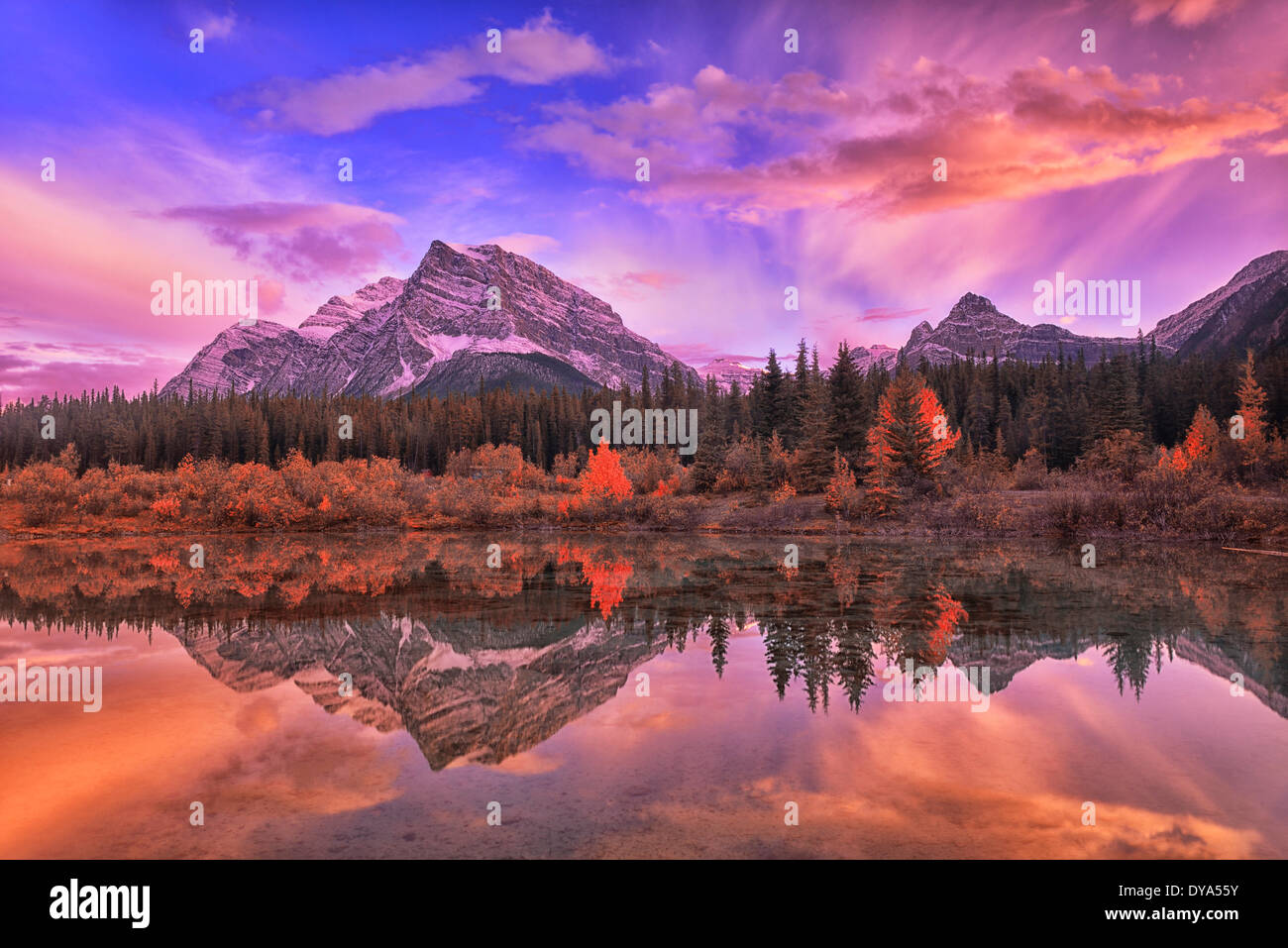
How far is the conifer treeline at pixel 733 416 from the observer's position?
78875mm

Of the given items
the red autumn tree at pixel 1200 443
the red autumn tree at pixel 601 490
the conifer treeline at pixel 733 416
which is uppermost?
the conifer treeline at pixel 733 416

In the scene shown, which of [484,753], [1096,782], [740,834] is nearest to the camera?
[740,834]


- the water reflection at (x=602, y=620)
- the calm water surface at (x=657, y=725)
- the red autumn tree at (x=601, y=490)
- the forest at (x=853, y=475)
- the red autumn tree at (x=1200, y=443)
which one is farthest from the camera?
the red autumn tree at (x=601, y=490)

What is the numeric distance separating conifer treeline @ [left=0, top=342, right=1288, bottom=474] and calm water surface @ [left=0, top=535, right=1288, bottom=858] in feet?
155

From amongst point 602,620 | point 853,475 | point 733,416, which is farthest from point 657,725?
point 733,416

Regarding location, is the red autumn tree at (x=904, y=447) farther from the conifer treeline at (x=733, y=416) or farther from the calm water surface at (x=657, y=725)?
the calm water surface at (x=657, y=725)

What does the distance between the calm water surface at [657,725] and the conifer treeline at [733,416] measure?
47106 millimetres

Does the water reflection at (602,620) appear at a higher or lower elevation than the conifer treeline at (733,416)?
lower

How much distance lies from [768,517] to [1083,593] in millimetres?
36266

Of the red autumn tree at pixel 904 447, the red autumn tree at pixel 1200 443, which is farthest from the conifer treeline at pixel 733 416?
the red autumn tree at pixel 1200 443

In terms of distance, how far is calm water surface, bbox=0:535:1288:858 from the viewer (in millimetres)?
8484
